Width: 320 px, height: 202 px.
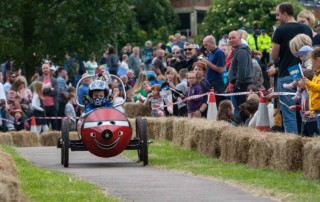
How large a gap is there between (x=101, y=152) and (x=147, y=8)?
44.5 m

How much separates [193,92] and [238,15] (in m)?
23.0

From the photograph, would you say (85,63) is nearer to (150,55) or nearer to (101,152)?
(150,55)

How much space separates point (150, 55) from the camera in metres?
42.1

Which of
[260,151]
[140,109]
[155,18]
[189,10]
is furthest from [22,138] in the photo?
[189,10]

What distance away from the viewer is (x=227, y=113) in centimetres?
2316

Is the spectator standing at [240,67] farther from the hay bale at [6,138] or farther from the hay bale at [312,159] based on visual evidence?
the hay bale at [6,138]

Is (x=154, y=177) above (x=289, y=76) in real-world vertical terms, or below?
below

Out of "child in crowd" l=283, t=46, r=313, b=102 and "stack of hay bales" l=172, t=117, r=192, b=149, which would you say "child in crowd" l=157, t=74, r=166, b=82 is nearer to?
"stack of hay bales" l=172, t=117, r=192, b=149

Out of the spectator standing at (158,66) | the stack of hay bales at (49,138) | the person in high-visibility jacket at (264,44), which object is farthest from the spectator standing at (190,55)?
the person in high-visibility jacket at (264,44)

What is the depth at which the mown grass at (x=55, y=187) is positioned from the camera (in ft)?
47.4

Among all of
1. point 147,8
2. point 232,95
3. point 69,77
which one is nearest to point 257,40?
point 69,77

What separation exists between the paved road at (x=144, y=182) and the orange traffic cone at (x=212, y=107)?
3247 mm

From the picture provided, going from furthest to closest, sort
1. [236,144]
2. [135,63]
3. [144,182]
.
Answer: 1. [135,63]
2. [236,144]
3. [144,182]

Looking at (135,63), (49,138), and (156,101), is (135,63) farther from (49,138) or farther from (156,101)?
(156,101)
